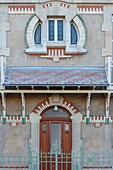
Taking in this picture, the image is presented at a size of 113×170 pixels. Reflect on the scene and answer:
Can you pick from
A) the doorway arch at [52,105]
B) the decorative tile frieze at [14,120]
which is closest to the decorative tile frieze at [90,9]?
the doorway arch at [52,105]

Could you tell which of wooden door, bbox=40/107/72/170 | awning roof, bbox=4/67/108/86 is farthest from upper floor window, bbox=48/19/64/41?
wooden door, bbox=40/107/72/170

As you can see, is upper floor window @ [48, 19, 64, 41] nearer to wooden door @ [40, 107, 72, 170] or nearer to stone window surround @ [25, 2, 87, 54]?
stone window surround @ [25, 2, 87, 54]

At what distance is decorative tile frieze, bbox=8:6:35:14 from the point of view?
1273cm

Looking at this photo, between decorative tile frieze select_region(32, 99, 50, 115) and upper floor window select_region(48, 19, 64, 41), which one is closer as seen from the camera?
decorative tile frieze select_region(32, 99, 50, 115)

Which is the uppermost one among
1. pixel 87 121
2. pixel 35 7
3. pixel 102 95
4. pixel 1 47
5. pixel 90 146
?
pixel 35 7

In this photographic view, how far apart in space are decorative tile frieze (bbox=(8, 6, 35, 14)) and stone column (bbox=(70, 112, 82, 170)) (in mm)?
4300

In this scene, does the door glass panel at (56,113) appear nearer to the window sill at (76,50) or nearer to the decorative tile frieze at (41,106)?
the decorative tile frieze at (41,106)

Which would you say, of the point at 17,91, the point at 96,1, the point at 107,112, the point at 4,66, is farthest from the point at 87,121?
the point at 96,1

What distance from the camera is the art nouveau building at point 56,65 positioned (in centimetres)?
1259

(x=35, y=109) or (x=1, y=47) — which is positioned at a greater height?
(x=1, y=47)

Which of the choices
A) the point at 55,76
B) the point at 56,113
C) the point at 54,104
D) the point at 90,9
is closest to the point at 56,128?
the point at 56,113

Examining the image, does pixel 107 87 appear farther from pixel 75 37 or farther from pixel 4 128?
pixel 4 128

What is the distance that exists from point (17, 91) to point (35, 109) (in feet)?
3.54

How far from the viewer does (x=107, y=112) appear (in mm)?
12547
